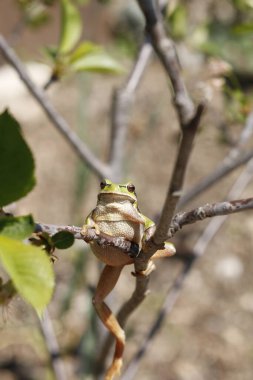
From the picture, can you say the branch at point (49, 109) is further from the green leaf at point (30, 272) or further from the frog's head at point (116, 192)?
the green leaf at point (30, 272)

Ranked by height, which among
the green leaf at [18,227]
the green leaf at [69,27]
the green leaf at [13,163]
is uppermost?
the green leaf at [13,163]

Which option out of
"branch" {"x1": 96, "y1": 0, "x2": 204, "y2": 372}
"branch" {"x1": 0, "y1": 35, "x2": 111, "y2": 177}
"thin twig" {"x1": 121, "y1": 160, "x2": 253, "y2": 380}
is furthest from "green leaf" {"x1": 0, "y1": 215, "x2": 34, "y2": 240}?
"thin twig" {"x1": 121, "y1": 160, "x2": 253, "y2": 380}

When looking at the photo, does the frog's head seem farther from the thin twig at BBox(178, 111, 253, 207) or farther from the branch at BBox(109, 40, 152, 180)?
the branch at BBox(109, 40, 152, 180)

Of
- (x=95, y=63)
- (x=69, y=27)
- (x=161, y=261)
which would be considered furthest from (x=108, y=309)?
(x=161, y=261)

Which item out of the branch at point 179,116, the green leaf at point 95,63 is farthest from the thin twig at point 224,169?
the branch at point 179,116

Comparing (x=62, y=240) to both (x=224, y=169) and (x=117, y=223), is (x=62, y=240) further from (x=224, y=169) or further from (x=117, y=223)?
(x=224, y=169)

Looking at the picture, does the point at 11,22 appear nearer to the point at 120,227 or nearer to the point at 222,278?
the point at 222,278
